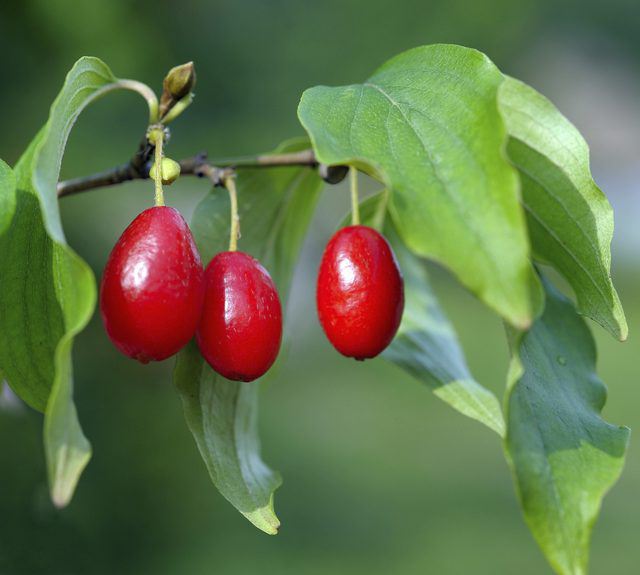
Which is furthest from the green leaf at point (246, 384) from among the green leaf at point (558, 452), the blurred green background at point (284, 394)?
the blurred green background at point (284, 394)

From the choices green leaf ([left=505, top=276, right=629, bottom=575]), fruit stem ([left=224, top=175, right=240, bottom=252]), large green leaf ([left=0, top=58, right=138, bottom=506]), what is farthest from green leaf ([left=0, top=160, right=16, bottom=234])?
green leaf ([left=505, top=276, right=629, bottom=575])

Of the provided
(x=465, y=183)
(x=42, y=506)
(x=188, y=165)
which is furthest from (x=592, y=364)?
(x=42, y=506)

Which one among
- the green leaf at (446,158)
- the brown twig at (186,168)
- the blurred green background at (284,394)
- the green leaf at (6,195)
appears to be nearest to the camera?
the green leaf at (446,158)

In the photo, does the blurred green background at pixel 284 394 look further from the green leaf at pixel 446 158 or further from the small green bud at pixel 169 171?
the green leaf at pixel 446 158

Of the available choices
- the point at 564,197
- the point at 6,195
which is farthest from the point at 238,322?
the point at 564,197

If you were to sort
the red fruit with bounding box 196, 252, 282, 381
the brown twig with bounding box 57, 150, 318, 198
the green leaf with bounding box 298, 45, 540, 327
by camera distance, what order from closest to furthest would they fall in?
the green leaf with bounding box 298, 45, 540, 327 → the red fruit with bounding box 196, 252, 282, 381 → the brown twig with bounding box 57, 150, 318, 198

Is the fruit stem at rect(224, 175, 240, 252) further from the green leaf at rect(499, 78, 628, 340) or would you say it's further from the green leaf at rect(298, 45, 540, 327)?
the green leaf at rect(499, 78, 628, 340)

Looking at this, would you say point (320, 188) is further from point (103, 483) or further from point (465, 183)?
point (103, 483)
